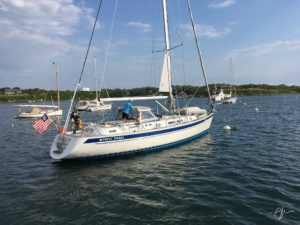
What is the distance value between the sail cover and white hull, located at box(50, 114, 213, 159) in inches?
144

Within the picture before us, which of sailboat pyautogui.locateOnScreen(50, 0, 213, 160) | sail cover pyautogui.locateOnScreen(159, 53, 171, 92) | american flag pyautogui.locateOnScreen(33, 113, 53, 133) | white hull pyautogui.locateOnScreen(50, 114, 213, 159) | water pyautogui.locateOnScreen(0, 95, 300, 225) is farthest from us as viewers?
sail cover pyautogui.locateOnScreen(159, 53, 171, 92)

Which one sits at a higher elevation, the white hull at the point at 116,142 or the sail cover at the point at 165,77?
the sail cover at the point at 165,77

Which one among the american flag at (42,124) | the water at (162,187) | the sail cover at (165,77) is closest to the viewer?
the water at (162,187)

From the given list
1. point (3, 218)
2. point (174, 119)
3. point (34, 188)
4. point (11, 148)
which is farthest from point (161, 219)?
point (11, 148)

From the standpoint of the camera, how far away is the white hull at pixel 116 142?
19312 millimetres

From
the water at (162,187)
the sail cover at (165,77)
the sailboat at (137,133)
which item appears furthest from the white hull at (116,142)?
the sail cover at (165,77)

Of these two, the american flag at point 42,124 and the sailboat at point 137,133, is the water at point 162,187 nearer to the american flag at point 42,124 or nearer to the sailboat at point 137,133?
the sailboat at point 137,133

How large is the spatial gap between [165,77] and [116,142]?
8.36 metres

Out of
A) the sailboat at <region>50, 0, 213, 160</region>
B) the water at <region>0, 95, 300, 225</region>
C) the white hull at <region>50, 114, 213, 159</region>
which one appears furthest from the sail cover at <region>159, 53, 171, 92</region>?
the water at <region>0, 95, 300, 225</region>

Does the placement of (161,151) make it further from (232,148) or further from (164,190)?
(164,190)

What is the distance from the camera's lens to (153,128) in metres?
22.5

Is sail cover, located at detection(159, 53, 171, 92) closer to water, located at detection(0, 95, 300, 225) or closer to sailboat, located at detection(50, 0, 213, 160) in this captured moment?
sailboat, located at detection(50, 0, 213, 160)

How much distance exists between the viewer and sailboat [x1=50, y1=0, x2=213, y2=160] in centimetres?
1958

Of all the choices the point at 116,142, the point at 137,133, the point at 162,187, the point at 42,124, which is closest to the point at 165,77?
the point at 137,133
